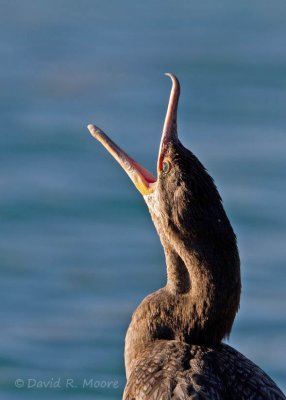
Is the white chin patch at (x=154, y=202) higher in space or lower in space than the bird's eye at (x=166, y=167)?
lower

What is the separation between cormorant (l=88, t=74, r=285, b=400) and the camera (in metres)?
13.6

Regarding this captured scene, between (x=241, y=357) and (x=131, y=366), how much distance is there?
68cm

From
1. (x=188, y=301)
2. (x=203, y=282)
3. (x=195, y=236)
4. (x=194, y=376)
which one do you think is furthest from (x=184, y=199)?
(x=194, y=376)

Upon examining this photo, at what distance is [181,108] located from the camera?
1920 centimetres

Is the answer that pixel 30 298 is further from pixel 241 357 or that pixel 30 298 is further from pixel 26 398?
pixel 241 357

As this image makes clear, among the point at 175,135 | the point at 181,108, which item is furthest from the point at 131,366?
the point at 181,108

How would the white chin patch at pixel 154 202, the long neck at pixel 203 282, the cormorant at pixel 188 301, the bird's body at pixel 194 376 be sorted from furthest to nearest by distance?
the white chin patch at pixel 154 202
the long neck at pixel 203 282
the cormorant at pixel 188 301
the bird's body at pixel 194 376

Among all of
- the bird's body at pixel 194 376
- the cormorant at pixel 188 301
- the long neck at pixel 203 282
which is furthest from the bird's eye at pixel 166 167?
the bird's body at pixel 194 376

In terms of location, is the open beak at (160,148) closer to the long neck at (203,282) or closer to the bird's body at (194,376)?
the long neck at (203,282)

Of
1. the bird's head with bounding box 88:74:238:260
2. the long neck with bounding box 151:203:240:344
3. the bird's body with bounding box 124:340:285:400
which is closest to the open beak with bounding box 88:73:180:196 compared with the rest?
the bird's head with bounding box 88:74:238:260

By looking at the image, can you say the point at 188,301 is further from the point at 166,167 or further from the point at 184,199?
the point at 166,167

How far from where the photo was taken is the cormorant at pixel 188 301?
44.6 ft

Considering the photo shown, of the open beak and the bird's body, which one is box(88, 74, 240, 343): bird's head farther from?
the bird's body

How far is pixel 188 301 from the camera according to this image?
46.0ft
